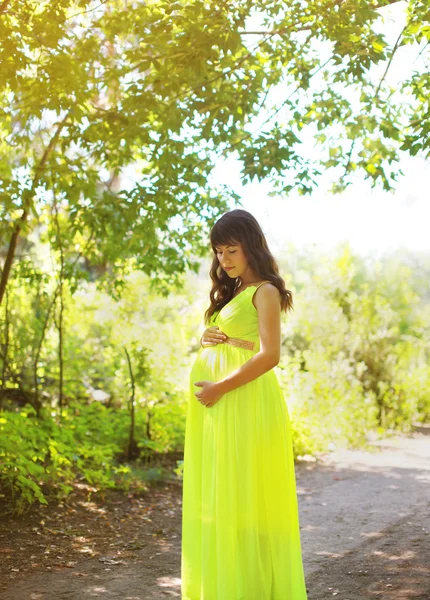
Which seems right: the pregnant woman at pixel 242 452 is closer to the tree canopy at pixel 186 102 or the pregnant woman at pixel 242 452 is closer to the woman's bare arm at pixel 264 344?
the woman's bare arm at pixel 264 344

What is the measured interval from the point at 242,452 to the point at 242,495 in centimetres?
17

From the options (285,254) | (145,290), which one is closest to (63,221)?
(145,290)

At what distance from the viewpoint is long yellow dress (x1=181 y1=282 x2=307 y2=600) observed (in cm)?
281

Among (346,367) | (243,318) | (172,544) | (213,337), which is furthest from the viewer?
(346,367)

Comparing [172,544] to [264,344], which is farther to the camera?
[172,544]

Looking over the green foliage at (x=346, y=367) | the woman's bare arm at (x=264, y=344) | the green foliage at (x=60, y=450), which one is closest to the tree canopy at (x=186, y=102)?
the green foliage at (x=60, y=450)

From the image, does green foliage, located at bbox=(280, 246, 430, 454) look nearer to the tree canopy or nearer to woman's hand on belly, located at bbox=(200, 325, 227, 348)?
the tree canopy

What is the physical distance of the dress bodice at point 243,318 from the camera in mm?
2963

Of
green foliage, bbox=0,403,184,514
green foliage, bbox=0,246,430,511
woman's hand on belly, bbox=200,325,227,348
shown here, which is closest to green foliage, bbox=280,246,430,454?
green foliage, bbox=0,246,430,511

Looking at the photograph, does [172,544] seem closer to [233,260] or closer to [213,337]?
[213,337]

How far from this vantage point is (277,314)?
2.90 meters

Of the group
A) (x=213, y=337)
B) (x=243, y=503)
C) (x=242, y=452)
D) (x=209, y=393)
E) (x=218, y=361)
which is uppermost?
(x=213, y=337)

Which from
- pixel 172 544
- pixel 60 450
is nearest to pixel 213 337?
pixel 172 544

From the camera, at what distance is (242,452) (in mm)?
2865
